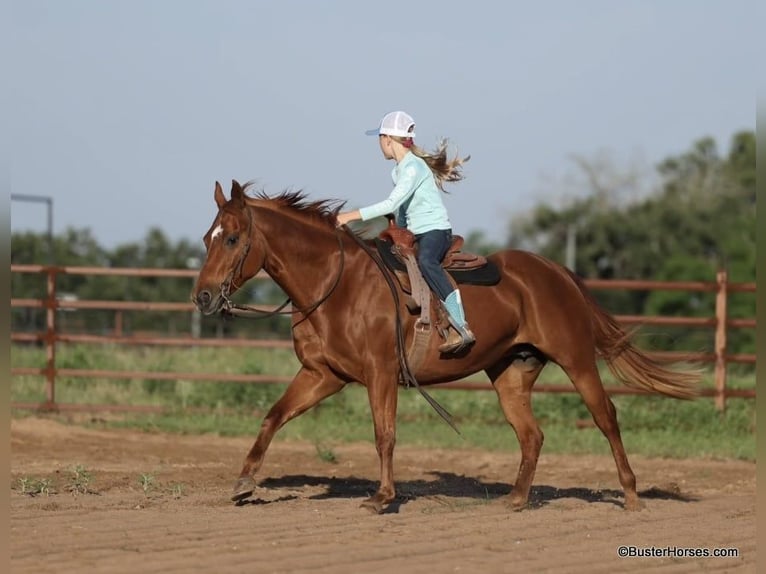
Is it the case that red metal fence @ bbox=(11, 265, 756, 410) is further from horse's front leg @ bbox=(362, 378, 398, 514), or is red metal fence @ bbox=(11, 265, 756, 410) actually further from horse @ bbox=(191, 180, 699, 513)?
horse's front leg @ bbox=(362, 378, 398, 514)

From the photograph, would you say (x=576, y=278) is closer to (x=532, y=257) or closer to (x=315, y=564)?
(x=532, y=257)

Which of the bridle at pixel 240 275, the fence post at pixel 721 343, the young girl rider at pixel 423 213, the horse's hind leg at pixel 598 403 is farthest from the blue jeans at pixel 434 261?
the fence post at pixel 721 343

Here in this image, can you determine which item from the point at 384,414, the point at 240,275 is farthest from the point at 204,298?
the point at 384,414

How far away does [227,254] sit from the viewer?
7738 millimetres

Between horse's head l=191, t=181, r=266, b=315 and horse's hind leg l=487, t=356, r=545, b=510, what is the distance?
220 centimetres

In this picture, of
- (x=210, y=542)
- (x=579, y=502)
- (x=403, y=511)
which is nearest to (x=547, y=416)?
(x=579, y=502)

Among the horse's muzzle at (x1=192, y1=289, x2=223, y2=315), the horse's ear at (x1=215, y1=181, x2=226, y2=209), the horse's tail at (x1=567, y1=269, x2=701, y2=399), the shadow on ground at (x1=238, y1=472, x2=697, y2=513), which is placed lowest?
the shadow on ground at (x1=238, y1=472, x2=697, y2=513)

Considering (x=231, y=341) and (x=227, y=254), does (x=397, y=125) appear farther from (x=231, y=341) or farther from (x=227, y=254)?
(x=231, y=341)

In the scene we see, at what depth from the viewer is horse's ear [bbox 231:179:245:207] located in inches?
307

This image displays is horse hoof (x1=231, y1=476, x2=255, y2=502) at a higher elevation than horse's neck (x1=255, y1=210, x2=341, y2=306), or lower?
lower

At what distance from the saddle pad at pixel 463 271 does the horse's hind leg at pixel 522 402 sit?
814mm

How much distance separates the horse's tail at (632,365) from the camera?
9.12 m

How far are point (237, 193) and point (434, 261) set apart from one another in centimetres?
145

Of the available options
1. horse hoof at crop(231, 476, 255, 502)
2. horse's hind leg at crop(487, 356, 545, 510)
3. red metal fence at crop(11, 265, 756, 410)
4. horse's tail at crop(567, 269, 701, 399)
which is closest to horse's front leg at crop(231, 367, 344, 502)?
horse hoof at crop(231, 476, 255, 502)
